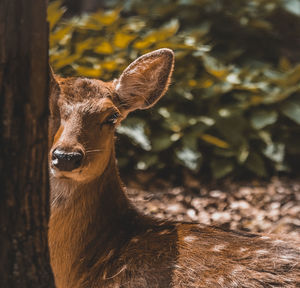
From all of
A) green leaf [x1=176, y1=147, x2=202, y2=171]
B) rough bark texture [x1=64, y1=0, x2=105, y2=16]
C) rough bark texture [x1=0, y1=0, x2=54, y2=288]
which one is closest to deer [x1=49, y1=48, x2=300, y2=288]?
rough bark texture [x1=0, y1=0, x2=54, y2=288]

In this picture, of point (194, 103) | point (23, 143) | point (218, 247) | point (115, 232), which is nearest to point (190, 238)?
point (218, 247)

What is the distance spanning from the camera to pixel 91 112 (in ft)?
10.6

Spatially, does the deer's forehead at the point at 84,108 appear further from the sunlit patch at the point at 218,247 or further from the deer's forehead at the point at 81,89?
the sunlit patch at the point at 218,247

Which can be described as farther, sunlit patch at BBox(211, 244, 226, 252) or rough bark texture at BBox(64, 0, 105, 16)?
rough bark texture at BBox(64, 0, 105, 16)

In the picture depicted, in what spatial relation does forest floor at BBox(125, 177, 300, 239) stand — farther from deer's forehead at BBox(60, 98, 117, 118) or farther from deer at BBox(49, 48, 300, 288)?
deer's forehead at BBox(60, 98, 117, 118)

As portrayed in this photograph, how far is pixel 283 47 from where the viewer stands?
26.8 feet

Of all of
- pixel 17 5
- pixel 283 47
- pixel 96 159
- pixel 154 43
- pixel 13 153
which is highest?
pixel 17 5

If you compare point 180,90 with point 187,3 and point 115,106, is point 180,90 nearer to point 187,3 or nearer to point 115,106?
point 187,3

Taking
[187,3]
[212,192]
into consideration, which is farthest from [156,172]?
[187,3]

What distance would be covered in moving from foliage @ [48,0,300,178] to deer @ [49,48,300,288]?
226 cm

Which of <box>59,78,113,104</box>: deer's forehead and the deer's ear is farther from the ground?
<box>59,78,113,104</box>: deer's forehead

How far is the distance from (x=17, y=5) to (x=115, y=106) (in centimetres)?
145

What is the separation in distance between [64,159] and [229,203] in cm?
278

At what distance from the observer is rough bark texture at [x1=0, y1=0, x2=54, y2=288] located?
6.83 feet
